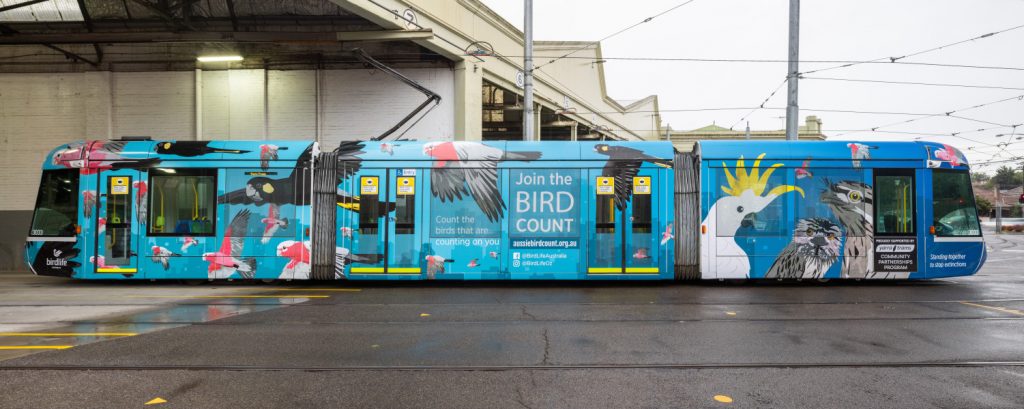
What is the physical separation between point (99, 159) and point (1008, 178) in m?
116

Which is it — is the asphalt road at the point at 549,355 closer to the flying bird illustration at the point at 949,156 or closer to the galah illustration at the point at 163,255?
the galah illustration at the point at 163,255

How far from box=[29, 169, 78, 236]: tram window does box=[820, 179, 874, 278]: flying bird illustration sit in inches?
554

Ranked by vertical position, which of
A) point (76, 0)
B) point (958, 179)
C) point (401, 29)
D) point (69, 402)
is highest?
point (76, 0)

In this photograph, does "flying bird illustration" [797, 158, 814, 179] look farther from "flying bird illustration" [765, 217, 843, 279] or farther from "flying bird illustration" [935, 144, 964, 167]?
"flying bird illustration" [935, 144, 964, 167]

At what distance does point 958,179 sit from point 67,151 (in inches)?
670

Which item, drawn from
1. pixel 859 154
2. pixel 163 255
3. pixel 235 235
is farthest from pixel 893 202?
pixel 163 255

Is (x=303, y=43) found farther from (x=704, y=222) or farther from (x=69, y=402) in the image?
(x=69, y=402)

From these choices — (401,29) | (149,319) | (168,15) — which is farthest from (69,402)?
(168,15)

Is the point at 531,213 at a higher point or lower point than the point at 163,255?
higher

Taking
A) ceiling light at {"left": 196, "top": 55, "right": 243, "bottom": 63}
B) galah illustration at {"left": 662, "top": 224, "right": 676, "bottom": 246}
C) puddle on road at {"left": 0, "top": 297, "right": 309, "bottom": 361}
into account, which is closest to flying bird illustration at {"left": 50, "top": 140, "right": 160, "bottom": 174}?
puddle on road at {"left": 0, "top": 297, "right": 309, "bottom": 361}

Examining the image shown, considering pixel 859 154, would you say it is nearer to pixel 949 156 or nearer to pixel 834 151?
pixel 834 151

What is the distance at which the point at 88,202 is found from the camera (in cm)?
1139

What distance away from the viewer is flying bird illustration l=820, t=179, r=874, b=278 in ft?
36.2

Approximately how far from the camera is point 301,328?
7.38m
